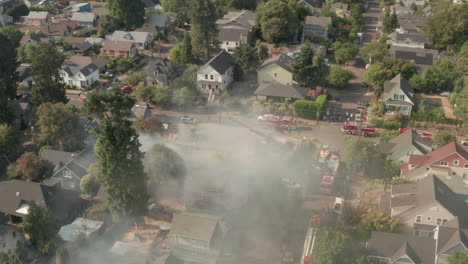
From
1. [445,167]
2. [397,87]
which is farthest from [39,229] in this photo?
[397,87]

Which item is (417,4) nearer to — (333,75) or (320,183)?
(333,75)

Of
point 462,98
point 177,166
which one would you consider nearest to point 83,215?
point 177,166

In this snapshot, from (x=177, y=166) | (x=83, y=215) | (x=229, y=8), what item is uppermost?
(x=229, y=8)

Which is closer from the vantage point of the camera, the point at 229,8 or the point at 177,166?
the point at 177,166

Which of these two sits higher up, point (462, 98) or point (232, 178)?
point (462, 98)

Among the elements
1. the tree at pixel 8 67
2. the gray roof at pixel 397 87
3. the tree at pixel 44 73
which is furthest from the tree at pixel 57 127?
the gray roof at pixel 397 87

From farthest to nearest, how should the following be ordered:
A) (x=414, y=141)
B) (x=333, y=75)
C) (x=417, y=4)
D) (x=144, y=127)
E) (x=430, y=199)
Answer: (x=417, y=4) → (x=333, y=75) → (x=144, y=127) → (x=414, y=141) → (x=430, y=199)

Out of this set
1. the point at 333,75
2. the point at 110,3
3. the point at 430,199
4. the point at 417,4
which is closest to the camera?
the point at 430,199

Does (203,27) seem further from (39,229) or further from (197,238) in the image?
(39,229)

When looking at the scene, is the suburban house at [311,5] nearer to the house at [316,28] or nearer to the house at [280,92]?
the house at [316,28]
